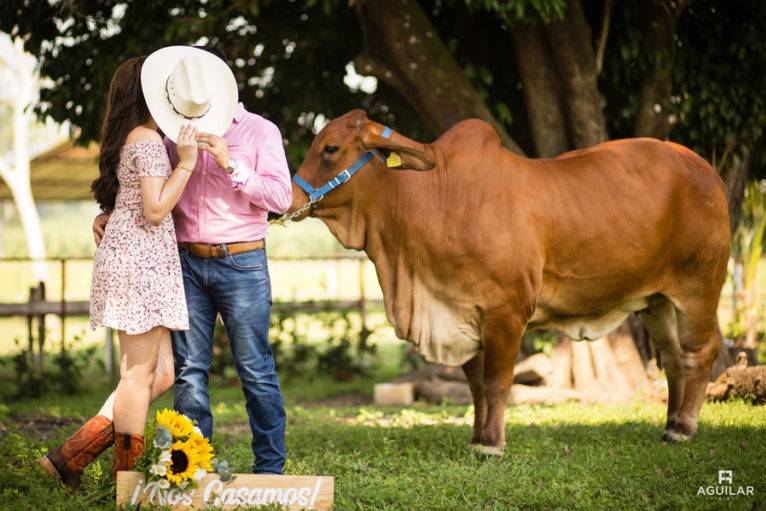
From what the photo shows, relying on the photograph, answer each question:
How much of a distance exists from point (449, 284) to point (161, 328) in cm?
181

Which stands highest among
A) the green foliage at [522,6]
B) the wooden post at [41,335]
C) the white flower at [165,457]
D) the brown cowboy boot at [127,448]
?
the green foliage at [522,6]

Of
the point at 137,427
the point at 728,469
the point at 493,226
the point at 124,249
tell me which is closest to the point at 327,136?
the point at 493,226

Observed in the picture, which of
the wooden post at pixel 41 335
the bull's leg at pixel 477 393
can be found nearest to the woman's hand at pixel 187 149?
the bull's leg at pixel 477 393

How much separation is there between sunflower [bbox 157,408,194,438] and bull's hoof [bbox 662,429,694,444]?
3205 mm

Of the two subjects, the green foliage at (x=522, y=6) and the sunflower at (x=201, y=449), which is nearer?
the sunflower at (x=201, y=449)

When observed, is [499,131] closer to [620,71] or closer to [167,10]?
[620,71]

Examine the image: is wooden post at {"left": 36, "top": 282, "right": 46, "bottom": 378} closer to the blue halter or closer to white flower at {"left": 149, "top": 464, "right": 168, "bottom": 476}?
the blue halter

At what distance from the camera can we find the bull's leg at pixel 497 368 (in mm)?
5523

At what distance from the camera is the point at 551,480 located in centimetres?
500

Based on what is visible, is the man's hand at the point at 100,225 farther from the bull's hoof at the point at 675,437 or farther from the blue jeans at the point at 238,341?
the bull's hoof at the point at 675,437

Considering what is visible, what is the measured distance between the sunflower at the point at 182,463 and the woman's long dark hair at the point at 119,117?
Result: 1.26 m

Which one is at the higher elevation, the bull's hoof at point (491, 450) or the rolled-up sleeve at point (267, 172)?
the rolled-up sleeve at point (267, 172)

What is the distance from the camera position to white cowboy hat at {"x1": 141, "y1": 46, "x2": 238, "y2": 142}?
432 cm

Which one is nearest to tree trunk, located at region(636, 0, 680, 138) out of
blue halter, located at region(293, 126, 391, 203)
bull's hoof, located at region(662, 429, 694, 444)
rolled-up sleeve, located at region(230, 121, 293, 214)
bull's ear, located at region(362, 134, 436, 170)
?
bull's hoof, located at region(662, 429, 694, 444)
